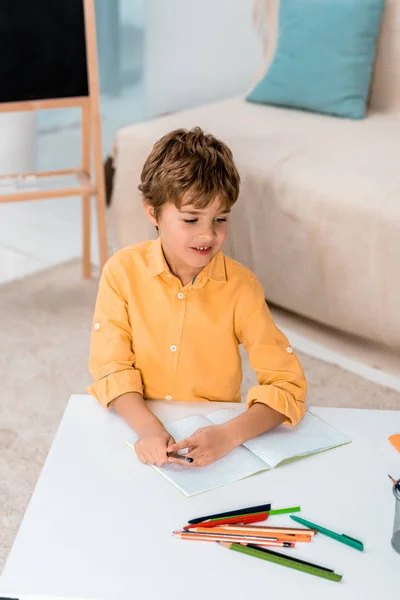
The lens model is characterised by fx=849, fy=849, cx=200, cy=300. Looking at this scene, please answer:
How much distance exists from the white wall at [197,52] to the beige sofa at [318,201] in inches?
32.2

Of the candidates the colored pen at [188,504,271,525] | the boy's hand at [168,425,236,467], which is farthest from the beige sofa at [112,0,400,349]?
the colored pen at [188,504,271,525]

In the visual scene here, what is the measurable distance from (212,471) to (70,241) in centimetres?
211

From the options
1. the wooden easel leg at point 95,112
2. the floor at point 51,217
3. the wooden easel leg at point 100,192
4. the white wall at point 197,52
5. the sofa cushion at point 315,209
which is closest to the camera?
the sofa cushion at point 315,209

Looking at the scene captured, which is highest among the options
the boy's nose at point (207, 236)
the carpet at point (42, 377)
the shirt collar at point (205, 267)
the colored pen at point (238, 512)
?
the boy's nose at point (207, 236)

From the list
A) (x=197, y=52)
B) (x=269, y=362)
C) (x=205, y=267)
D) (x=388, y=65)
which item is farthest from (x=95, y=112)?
(x=269, y=362)

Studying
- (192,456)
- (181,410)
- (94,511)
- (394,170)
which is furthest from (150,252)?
(394,170)

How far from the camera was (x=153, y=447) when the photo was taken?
3.68ft

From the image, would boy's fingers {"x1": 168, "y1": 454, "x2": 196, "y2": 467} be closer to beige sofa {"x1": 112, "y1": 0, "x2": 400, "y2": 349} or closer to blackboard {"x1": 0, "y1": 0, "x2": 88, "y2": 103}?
beige sofa {"x1": 112, "y1": 0, "x2": 400, "y2": 349}

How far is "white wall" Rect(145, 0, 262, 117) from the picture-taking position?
3.46m

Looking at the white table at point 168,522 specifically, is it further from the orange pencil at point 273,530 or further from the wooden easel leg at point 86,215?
the wooden easel leg at point 86,215

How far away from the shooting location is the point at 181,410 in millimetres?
1280

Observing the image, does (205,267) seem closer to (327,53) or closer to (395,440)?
(395,440)

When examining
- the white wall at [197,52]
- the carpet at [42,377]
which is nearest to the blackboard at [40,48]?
the carpet at [42,377]

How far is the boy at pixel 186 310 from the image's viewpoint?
4.32ft
